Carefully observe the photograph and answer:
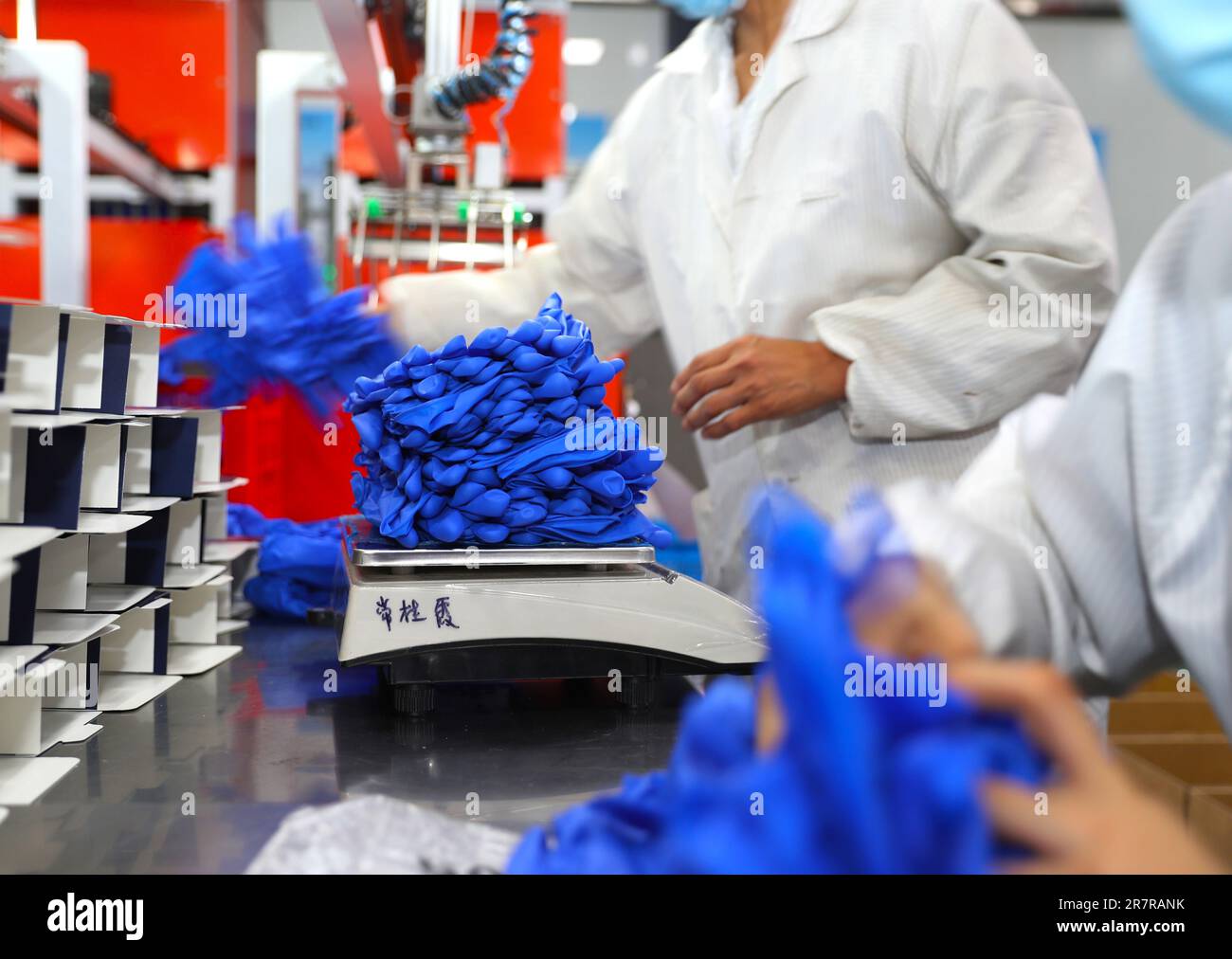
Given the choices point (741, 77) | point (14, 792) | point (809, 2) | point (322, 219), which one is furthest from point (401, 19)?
point (322, 219)

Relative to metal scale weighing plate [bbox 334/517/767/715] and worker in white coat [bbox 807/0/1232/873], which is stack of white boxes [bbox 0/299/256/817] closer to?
metal scale weighing plate [bbox 334/517/767/715]

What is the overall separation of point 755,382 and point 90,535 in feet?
2.84

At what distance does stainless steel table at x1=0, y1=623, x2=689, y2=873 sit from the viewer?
80cm

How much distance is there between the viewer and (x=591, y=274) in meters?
2.18

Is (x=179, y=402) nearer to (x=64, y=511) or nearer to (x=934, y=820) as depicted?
(x=64, y=511)

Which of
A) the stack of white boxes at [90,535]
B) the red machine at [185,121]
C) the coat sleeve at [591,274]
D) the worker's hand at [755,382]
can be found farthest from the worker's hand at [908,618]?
the red machine at [185,121]

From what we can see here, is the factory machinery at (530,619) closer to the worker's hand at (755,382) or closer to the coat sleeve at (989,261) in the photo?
the worker's hand at (755,382)

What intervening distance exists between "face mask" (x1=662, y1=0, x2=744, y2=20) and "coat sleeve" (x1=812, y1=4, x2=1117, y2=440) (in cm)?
41

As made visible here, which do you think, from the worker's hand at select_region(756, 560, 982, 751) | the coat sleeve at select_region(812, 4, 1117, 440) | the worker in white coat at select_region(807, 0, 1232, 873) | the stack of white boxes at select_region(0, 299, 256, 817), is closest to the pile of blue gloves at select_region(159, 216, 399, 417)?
the stack of white boxes at select_region(0, 299, 256, 817)

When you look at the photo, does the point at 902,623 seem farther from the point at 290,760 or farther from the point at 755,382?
the point at 755,382

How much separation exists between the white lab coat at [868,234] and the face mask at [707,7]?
0.20 feet

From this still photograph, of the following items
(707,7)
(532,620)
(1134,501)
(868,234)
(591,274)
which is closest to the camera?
(1134,501)

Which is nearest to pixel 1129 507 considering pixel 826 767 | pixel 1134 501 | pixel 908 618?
pixel 1134 501

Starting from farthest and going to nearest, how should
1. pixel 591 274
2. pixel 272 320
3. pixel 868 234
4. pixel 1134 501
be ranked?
pixel 591 274 → pixel 868 234 → pixel 272 320 → pixel 1134 501
